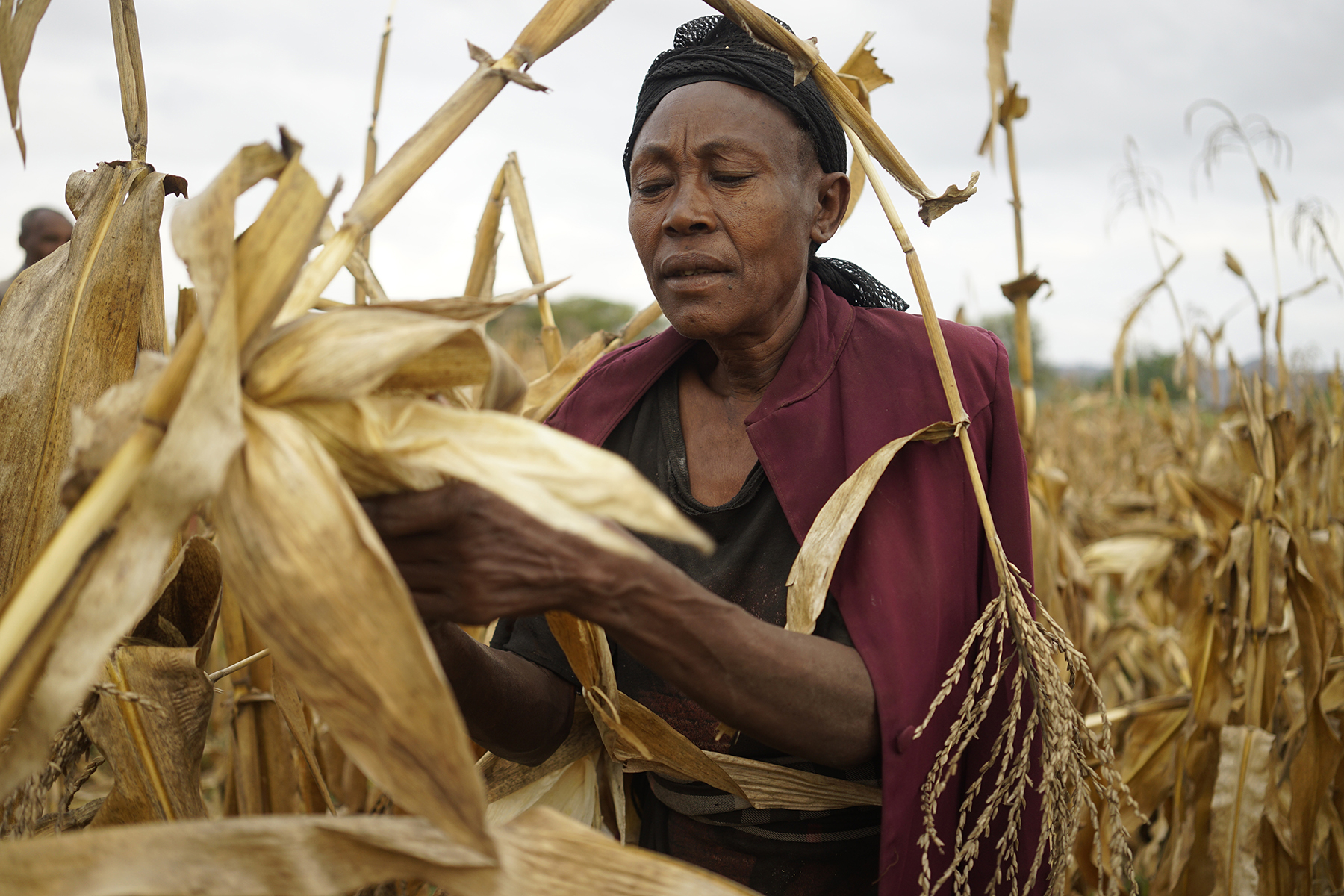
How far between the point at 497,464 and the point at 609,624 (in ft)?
0.95

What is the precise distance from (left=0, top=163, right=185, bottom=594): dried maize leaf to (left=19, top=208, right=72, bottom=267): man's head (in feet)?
8.82

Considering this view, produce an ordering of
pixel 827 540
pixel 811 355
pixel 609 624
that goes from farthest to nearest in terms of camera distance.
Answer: pixel 811 355 < pixel 827 540 < pixel 609 624

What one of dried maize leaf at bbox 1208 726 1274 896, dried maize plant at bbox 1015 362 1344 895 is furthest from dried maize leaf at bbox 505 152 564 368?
dried maize leaf at bbox 1208 726 1274 896

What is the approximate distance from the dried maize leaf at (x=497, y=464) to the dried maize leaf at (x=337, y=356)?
20 millimetres

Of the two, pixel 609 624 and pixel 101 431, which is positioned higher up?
pixel 101 431

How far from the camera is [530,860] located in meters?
0.75

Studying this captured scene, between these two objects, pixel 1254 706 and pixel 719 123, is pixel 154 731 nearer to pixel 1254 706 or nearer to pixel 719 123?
pixel 719 123

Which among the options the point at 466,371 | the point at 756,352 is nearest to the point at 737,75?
the point at 756,352

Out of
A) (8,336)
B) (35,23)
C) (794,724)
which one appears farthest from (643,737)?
(35,23)

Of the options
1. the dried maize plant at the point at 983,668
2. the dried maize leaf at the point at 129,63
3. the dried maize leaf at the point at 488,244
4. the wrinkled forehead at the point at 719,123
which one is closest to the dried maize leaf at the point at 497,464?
the dried maize plant at the point at 983,668

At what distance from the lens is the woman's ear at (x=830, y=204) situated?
61.3 inches

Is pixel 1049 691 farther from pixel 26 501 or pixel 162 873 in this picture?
pixel 26 501

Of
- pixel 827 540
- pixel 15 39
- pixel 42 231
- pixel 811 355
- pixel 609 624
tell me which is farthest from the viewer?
pixel 42 231

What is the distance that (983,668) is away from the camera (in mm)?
1206
